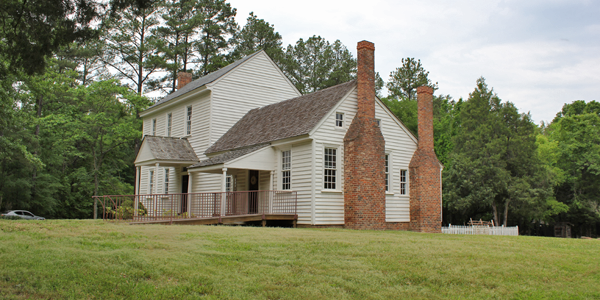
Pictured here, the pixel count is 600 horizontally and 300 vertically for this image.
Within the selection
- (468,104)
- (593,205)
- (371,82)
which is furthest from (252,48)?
(593,205)

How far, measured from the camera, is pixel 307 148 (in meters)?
18.2

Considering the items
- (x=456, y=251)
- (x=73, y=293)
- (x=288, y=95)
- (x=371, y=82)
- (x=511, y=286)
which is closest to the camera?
(x=73, y=293)

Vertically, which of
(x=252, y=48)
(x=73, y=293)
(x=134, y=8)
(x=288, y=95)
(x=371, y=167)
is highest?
(x=252, y=48)

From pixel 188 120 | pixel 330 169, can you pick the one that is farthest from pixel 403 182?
pixel 188 120

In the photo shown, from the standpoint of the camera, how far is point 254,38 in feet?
163

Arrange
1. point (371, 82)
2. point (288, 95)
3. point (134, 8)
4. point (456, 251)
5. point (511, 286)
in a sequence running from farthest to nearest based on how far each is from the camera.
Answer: point (288, 95), point (371, 82), point (456, 251), point (134, 8), point (511, 286)

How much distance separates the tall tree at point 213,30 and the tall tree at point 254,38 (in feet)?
3.19

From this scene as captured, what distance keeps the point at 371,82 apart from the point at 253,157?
5619 millimetres

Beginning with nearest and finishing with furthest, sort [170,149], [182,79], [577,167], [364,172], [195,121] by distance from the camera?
[364,172]
[170,149]
[195,121]
[182,79]
[577,167]

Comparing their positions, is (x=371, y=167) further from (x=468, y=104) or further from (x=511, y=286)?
(x=468, y=104)

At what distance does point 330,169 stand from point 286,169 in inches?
72.1

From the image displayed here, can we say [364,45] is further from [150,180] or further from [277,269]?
[150,180]

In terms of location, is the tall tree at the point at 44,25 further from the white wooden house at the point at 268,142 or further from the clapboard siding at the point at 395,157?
the clapboard siding at the point at 395,157

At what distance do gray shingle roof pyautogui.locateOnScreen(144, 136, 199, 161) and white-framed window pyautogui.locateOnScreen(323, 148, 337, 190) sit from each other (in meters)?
8.29
